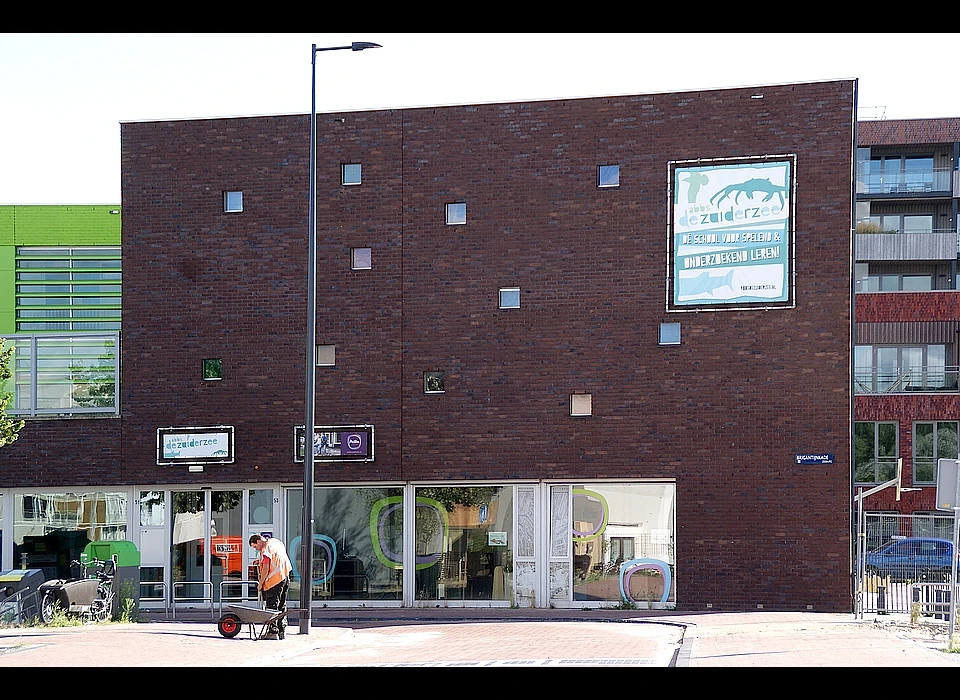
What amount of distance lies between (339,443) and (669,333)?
6980 mm

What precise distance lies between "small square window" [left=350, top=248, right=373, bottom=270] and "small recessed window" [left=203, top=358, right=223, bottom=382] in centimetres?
345

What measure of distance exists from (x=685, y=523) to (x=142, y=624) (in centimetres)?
1021

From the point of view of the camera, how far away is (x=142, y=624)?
22.9m

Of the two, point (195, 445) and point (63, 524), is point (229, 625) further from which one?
point (63, 524)

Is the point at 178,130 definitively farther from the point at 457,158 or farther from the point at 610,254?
the point at 610,254

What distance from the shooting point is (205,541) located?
28.3 metres

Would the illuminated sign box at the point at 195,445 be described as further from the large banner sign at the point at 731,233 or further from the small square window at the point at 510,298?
the large banner sign at the point at 731,233

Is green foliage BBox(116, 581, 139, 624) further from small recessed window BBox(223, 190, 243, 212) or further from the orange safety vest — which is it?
small recessed window BBox(223, 190, 243, 212)

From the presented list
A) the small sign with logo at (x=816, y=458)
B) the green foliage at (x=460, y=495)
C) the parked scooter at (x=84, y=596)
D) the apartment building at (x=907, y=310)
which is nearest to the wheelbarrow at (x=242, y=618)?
the parked scooter at (x=84, y=596)

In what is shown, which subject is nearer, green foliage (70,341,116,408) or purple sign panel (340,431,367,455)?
purple sign panel (340,431,367,455)

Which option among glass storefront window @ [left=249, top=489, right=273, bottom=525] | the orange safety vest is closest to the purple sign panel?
glass storefront window @ [left=249, top=489, right=273, bottom=525]

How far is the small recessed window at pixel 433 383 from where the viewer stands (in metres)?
27.5

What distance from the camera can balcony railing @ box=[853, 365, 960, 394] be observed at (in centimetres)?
5116

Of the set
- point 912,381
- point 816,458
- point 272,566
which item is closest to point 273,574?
point 272,566
